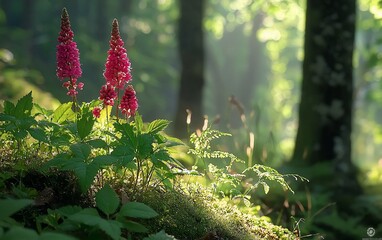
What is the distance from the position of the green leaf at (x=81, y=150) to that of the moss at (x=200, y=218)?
21.3 inches

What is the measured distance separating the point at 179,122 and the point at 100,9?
1909 cm

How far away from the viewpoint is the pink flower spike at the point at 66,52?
A: 3.40 meters

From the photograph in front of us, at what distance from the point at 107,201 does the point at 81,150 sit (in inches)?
15.7

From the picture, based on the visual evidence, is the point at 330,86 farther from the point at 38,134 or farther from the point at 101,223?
the point at 101,223

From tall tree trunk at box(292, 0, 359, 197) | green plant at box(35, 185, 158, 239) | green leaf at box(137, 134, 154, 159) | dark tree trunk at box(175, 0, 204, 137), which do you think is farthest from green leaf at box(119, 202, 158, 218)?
dark tree trunk at box(175, 0, 204, 137)

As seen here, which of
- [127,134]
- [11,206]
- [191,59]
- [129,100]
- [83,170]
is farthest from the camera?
[191,59]

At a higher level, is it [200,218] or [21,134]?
[21,134]

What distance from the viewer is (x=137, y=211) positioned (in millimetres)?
2535

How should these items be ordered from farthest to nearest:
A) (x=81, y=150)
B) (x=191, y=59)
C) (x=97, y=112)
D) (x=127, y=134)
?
(x=191, y=59) → (x=97, y=112) → (x=127, y=134) → (x=81, y=150)

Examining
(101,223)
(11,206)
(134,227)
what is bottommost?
(134,227)

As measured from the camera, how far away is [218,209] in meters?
3.46

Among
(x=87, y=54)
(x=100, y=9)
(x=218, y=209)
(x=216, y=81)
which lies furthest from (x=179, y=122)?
(x=216, y=81)

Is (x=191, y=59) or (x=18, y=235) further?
(x=191, y=59)

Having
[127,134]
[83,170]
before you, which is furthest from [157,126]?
[83,170]
